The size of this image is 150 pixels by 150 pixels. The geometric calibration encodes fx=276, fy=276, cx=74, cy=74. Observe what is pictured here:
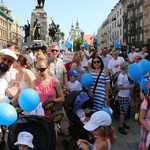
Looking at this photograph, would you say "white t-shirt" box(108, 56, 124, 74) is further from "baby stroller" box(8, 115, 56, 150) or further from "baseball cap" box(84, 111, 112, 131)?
"baseball cap" box(84, 111, 112, 131)

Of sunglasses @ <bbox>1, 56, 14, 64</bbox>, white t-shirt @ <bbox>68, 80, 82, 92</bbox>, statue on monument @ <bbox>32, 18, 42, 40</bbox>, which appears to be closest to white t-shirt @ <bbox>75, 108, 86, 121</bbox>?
sunglasses @ <bbox>1, 56, 14, 64</bbox>

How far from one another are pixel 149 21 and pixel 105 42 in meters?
60.0

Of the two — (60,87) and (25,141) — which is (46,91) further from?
(25,141)

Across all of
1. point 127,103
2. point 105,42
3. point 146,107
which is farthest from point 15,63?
point 105,42

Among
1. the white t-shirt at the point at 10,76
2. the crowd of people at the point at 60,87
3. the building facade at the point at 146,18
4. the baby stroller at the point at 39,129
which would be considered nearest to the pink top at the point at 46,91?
the crowd of people at the point at 60,87

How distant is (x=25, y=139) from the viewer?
10.9 ft

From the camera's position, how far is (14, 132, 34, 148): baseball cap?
10.6 ft

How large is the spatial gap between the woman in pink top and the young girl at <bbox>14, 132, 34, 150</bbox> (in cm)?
88

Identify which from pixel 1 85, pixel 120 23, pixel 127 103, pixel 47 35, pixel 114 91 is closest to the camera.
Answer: pixel 1 85

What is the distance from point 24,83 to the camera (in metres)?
4.34

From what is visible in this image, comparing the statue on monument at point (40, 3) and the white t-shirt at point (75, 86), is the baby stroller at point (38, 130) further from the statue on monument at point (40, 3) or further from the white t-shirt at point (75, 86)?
the statue on monument at point (40, 3)

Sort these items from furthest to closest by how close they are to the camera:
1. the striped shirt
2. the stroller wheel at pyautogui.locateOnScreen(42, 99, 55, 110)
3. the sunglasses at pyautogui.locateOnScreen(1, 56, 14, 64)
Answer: the striped shirt < the sunglasses at pyautogui.locateOnScreen(1, 56, 14, 64) < the stroller wheel at pyautogui.locateOnScreen(42, 99, 55, 110)

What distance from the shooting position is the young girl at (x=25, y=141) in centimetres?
322

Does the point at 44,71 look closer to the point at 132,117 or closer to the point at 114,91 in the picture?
the point at 114,91
